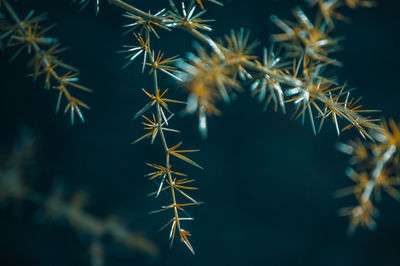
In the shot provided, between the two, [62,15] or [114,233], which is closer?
[62,15]

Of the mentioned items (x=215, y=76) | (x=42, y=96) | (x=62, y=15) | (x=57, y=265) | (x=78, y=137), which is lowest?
(x=57, y=265)

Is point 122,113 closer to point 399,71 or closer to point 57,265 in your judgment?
point 57,265

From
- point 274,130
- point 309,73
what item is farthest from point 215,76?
point 274,130

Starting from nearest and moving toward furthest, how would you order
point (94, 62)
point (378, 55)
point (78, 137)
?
point (378, 55) → point (94, 62) → point (78, 137)

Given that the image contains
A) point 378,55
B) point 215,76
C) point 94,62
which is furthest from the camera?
point 94,62

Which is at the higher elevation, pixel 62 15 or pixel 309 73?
pixel 62 15

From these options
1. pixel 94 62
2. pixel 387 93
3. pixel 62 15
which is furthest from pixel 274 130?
pixel 62 15

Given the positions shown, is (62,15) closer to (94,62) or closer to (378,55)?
(94,62)
